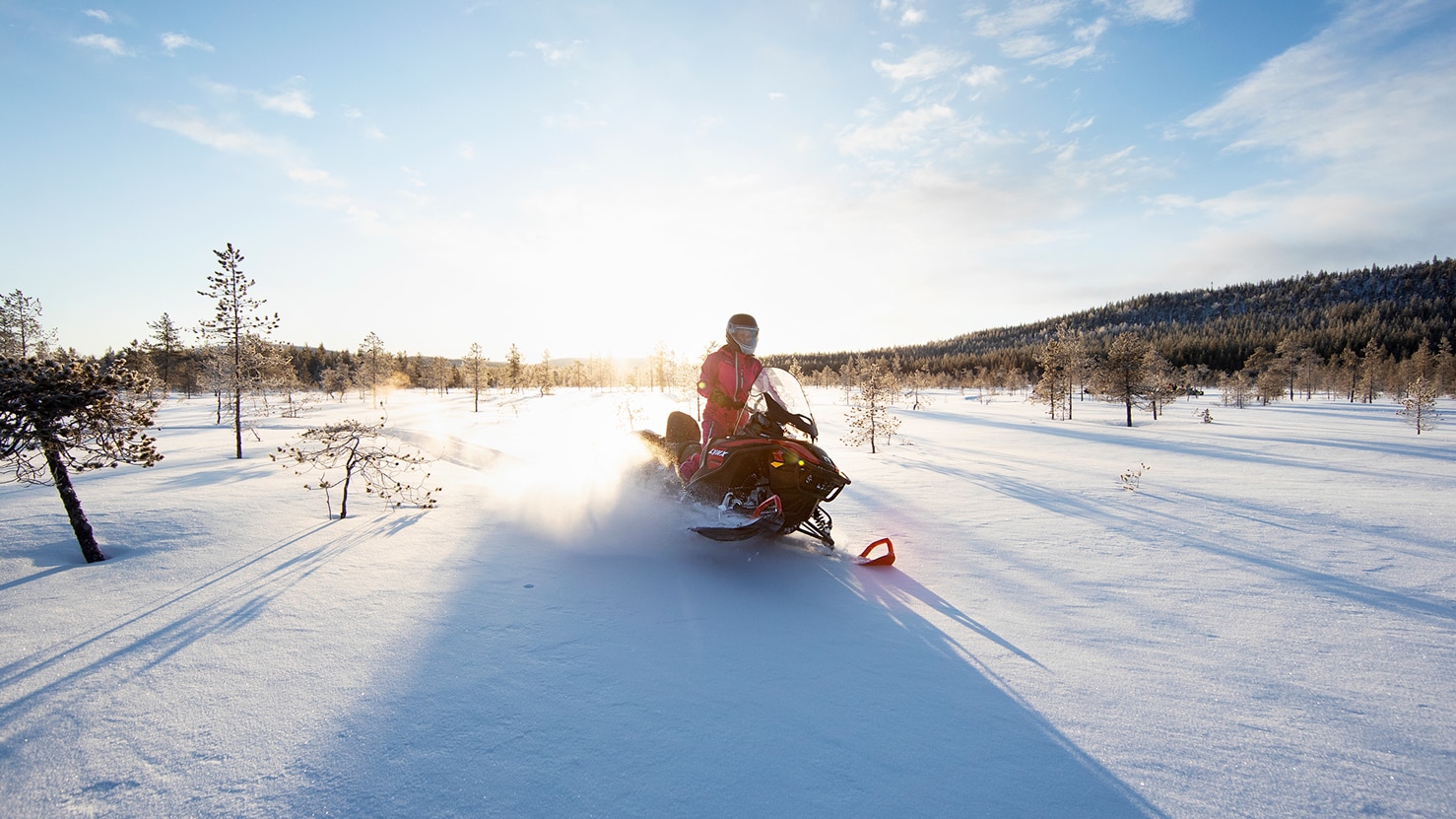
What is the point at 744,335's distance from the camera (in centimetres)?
589

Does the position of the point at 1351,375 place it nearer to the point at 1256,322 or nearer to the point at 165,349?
the point at 1256,322

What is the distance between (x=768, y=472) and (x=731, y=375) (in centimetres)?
118

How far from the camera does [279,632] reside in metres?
3.53

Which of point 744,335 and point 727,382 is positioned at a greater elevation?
point 744,335

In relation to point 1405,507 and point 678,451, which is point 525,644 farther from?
point 1405,507

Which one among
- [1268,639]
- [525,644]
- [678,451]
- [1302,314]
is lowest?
[1268,639]

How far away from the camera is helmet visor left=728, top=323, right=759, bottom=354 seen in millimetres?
5898

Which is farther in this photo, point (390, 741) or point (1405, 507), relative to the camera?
point (1405, 507)

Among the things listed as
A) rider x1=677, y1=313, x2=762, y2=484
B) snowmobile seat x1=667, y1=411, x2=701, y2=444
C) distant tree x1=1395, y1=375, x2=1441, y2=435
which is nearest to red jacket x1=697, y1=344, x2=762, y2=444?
rider x1=677, y1=313, x2=762, y2=484

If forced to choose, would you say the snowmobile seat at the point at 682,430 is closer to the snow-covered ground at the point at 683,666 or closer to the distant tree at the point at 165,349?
the snow-covered ground at the point at 683,666

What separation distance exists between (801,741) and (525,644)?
1970 millimetres

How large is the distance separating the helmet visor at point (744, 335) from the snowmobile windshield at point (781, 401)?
35 cm

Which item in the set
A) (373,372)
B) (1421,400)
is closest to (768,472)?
(1421,400)

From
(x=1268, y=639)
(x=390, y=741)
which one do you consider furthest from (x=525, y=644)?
(x=1268, y=639)
